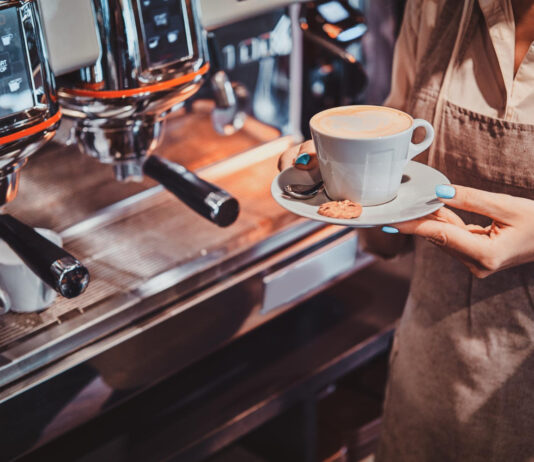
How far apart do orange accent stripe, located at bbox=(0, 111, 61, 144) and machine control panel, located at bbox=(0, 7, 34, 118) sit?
0.02 meters

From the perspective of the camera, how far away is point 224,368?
1.14 meters

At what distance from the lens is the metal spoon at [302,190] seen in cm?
74

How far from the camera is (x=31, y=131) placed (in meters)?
0.71

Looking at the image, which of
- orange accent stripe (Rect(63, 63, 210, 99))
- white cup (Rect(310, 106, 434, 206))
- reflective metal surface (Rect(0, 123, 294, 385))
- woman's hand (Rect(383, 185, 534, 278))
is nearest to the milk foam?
white cup (Rect(310, 106, 434, 206))

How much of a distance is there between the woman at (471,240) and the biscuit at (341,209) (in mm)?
59

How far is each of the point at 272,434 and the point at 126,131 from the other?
0.71 metres

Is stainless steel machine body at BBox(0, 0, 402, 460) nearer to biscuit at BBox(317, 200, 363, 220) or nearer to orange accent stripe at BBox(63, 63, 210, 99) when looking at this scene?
orange accent stripe at BBox(63, 63, 210, 99)

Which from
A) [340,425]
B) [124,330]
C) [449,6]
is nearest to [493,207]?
[449,6]

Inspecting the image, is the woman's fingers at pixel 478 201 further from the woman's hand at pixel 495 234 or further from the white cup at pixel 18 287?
the white cup at pixel 18 287

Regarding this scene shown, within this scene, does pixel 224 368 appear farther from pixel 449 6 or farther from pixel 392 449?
pixel 449 6

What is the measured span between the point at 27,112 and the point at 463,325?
65 centimetres

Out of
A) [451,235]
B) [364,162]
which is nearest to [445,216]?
[451,235]

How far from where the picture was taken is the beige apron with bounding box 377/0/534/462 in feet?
2.81

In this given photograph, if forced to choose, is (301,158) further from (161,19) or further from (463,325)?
(463,325)
